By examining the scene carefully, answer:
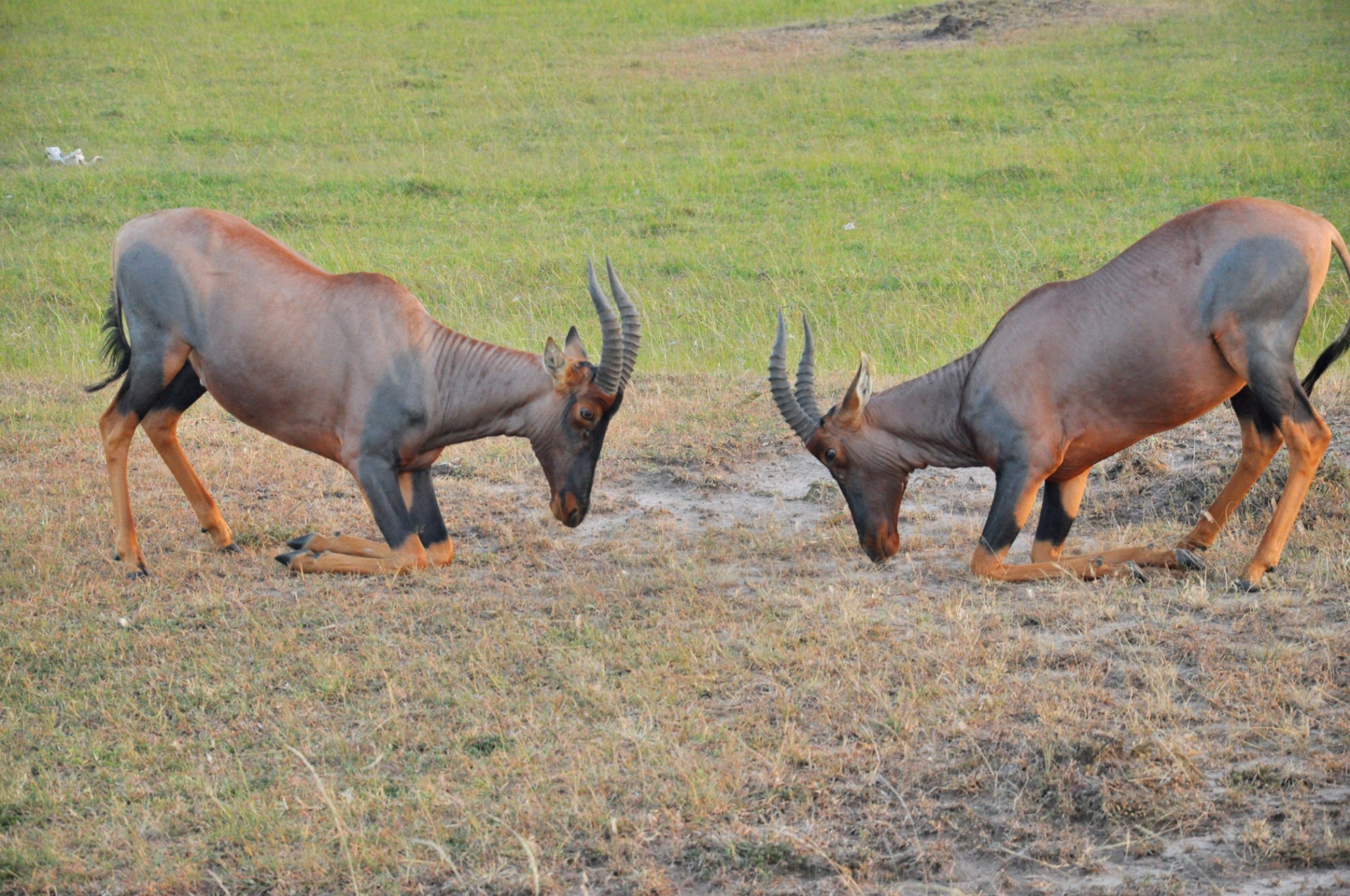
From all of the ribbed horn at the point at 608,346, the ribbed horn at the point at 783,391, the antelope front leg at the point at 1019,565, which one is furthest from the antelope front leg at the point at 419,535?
the antelope front leg at the point at 1019,565

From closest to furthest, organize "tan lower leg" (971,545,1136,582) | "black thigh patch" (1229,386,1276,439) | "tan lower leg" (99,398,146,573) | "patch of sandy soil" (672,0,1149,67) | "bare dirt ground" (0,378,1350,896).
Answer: "bare dirt ground" (0,378,1350,896), "tan lower leg" (971,545,1136,582), "black thigh patch" (1229,386,1276,439), "tan lower leg" (99,398,146,573), "patch of sandy soil" (672,0,1149,67)

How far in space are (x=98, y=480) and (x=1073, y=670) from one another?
658 cm

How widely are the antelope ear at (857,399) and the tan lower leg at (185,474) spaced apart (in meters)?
3.61

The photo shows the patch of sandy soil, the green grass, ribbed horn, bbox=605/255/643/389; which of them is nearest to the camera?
ribbed horn, bbox=605/255/643/389

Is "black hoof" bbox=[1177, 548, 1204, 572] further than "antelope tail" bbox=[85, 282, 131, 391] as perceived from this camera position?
No

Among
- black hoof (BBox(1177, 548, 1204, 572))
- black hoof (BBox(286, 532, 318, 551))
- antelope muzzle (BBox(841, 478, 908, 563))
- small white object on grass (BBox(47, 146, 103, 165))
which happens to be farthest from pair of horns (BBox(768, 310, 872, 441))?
small white object on grass (BBox(47, 146, 103, 165))

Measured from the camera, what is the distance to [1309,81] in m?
21.9

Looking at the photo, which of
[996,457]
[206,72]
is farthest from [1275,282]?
[206,72]

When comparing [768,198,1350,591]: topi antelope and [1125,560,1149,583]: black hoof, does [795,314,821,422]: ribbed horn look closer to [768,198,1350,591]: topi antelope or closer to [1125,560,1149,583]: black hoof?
[768,198,1350,591]: topi antelope

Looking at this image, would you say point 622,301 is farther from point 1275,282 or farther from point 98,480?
point 98,480

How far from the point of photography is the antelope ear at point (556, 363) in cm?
761

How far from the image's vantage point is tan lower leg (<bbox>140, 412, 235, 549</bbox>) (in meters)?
8.07

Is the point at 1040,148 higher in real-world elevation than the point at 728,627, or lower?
lower

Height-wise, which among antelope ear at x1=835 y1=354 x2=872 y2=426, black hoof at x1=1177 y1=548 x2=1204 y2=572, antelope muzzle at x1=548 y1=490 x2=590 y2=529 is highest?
antelope ear at x1=835 y1=354 x2=872 y2=426
